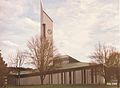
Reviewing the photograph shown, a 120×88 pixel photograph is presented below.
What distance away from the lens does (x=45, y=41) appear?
40.0 meters

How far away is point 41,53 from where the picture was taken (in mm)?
38625

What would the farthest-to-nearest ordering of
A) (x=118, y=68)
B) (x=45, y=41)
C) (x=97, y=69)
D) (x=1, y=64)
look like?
1. (x=45, y=41)
2. (x=97, y=69)
3. (x=118, y=68)
4. (x=1, y=64)

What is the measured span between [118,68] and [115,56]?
241cm

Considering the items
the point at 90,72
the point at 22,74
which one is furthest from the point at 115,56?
the point at 22,74

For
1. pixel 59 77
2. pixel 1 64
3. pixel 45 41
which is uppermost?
pixel 45 41

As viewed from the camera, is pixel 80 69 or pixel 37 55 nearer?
pixel 37 55

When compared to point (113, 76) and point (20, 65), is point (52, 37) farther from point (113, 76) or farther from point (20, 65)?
point (113, 76)

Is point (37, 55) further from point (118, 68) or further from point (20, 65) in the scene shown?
point (118, 68)

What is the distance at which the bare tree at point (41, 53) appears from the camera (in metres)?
38.1

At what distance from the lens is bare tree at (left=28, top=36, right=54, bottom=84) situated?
38094 mm

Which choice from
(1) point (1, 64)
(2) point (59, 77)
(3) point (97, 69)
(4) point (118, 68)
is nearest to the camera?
(1) point (1, 64)

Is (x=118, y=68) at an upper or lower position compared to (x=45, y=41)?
lower

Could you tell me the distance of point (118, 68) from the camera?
34.4m

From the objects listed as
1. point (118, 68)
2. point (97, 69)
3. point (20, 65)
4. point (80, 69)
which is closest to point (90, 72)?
point (80, 69)
